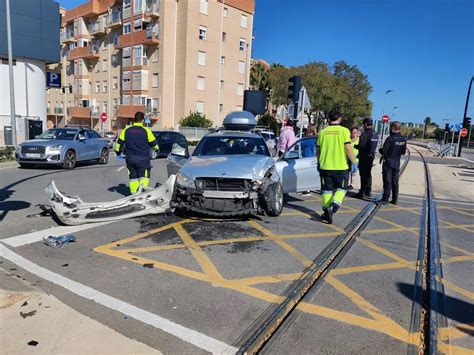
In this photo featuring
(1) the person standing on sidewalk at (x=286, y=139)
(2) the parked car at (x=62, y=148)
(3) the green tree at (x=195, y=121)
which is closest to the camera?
(1) the person standing on sidewalk at (x=286, y=139)

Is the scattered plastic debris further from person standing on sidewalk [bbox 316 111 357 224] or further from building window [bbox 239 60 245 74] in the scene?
building window [bbox 239 60 245 74]

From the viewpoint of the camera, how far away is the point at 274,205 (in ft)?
22.0

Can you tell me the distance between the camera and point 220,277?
428 centimetres

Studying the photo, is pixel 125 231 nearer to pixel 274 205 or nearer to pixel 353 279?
pixel 274 205

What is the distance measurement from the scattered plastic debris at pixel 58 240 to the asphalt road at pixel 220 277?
104 mm

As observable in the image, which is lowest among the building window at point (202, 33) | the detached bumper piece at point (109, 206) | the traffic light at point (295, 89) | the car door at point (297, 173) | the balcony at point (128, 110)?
the detached bumper piece at point (109, 206)

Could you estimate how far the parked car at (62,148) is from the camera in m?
12.7

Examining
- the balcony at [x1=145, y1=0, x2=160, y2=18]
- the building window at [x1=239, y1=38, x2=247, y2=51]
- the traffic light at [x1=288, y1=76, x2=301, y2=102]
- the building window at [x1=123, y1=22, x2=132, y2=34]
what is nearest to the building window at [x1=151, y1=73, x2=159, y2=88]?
the balcony at [x1=145, y1=0, x2=160, y2=18]

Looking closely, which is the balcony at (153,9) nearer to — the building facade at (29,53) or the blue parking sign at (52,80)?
the blue parking sign at (52,80)

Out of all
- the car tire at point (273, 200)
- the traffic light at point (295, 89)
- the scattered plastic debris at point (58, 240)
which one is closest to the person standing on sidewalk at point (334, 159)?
the car tire at point (273, 200)

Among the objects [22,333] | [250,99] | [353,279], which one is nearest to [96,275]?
[22,333]

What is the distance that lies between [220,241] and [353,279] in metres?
1.98

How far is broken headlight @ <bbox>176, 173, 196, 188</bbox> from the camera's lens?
20.1 ft

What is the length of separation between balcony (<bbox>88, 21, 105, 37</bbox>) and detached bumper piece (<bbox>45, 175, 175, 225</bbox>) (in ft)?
178
